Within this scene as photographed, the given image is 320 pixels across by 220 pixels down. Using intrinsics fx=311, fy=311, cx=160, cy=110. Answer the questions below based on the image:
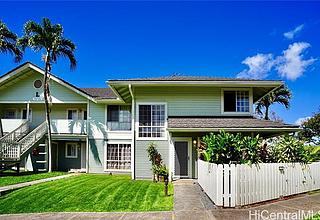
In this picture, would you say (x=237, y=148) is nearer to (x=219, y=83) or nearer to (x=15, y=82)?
(x=219, y=83)

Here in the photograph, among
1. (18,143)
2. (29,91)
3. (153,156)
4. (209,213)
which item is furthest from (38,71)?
(209,213)

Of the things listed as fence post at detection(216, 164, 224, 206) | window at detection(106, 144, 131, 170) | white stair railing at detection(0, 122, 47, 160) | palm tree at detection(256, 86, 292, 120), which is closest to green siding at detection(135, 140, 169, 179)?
A: window at detection(106, 144, 131, 170)

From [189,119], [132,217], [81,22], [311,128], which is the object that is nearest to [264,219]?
[132,217]

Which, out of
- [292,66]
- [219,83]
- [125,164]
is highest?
[292,66]

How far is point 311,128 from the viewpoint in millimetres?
49000

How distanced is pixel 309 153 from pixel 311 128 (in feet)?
134

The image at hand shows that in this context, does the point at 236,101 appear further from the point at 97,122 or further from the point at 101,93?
the point at 101,93

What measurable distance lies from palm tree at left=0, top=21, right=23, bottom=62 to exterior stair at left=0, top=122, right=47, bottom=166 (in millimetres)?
5560

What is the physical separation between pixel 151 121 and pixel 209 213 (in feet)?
33.1

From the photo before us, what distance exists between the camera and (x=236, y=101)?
18.9 m

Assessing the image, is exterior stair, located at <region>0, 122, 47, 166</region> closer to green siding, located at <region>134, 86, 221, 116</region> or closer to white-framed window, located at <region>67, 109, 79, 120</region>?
white-framed window, located at <region>67, 109, 79, 120</region>

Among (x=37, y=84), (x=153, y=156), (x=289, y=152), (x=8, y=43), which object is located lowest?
(x=153, y=156)

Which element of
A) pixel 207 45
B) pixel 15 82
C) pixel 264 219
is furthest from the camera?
pixel 15 82

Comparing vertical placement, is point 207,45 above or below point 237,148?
above
